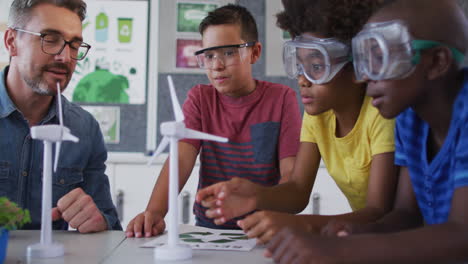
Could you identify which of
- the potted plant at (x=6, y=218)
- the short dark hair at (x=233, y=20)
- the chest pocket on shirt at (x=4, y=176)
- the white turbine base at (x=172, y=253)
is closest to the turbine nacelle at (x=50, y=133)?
the potted plant at (x=6, y=218)

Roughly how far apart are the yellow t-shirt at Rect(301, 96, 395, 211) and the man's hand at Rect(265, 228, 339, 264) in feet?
1.57

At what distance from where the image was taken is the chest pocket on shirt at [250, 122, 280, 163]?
1.58 m

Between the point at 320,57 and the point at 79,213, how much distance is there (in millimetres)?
694

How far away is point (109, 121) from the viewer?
2.52m

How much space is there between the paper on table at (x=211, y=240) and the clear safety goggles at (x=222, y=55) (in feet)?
1.96

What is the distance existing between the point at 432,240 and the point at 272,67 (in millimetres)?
1871

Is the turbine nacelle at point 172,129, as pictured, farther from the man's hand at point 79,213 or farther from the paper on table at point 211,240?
the man's hand at point 79,213

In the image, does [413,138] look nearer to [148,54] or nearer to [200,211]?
[200,211]

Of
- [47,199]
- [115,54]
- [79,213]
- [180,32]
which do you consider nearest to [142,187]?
[115,54]

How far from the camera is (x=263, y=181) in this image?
5.18ft

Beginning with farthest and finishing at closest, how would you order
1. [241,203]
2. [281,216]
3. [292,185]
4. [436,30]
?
[292,185], [241,203], [281,216], [436,30]

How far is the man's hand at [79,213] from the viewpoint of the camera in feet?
3.82

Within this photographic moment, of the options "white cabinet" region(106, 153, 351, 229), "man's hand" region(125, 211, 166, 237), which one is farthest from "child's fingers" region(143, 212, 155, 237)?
"white cabinet" region(106, 153, 351, 229)

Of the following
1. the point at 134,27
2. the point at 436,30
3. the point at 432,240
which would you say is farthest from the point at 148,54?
the point at 432,240
